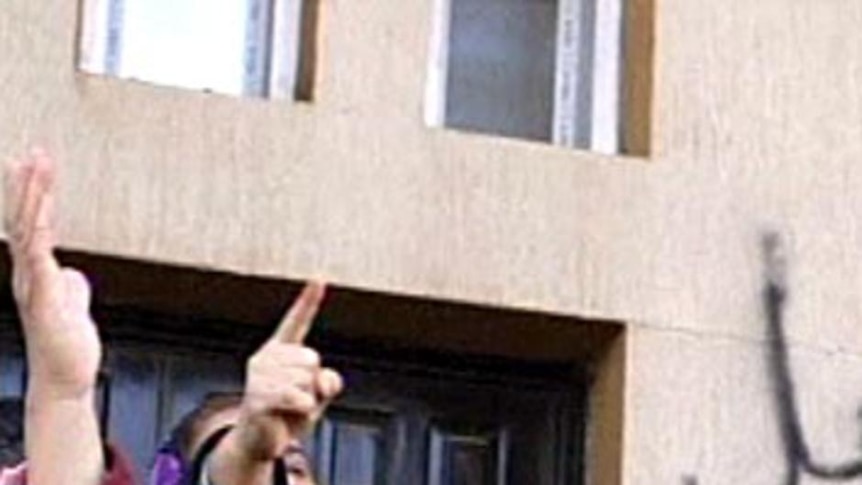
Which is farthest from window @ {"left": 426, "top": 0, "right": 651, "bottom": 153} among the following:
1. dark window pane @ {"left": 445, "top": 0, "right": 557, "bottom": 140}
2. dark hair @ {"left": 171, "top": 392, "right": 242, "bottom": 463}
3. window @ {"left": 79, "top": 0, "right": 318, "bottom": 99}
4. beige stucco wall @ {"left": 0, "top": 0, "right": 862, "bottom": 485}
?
dark hair @ {"left": 171, "top": 392, "right": 242, "bottom": 463}

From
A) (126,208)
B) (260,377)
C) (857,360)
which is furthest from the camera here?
(857,360)

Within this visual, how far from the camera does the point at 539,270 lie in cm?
600

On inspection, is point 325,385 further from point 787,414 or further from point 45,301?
point 787,414

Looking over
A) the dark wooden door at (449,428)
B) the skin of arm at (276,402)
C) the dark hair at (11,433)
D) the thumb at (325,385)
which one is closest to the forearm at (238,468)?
the skin of arm at (276,402)

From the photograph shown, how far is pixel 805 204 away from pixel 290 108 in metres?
1.06

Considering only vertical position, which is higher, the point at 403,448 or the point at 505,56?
the point at 505,56

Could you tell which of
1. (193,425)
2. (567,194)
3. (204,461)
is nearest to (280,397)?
(204,461)

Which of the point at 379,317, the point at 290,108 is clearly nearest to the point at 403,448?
the point at 379,317

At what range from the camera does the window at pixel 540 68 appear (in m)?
6.25

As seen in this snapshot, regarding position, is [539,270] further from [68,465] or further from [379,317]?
[68,465]

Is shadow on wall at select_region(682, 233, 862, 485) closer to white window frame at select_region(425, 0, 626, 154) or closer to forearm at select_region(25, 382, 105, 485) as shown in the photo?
white window frame at select_region(425, 0, 626, 154)

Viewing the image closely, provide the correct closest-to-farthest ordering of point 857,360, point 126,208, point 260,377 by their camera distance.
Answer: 1. point 260,377
2. point 126,208
3. point 857,360

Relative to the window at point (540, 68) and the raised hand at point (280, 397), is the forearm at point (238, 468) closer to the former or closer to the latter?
the raised hand at point (280, 397)

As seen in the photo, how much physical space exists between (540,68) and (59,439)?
2.70m
